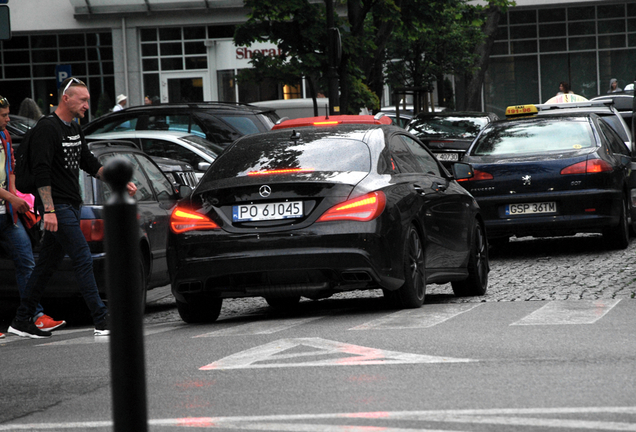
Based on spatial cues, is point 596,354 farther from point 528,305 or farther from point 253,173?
point 253,173

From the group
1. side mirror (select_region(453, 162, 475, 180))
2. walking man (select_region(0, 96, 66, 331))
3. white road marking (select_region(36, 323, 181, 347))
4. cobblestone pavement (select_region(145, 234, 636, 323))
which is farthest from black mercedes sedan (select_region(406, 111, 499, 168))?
walking man (select_region(0, 96, 66, 331))

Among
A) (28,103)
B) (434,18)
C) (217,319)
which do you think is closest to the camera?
(217,319)

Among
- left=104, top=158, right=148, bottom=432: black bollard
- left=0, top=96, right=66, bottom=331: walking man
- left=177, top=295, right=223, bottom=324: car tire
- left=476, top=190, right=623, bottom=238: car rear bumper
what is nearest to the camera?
left=104, top=158, right=148, bottom=432: black bollard

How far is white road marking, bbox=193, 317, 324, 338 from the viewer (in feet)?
24.9

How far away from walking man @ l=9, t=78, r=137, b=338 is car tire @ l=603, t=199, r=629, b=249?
6.81 metres

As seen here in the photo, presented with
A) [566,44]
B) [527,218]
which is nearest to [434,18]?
[527,218]

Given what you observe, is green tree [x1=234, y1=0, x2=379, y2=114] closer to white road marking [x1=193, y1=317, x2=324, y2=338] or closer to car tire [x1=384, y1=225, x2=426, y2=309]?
car tire [x1=384, y1=225, x2=426, y2=309]

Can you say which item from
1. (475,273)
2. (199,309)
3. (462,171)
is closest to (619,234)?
(462,171)

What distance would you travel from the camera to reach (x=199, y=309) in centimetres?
866

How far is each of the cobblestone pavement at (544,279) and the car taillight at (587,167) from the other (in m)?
0.95

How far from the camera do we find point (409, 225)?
27.5 ft

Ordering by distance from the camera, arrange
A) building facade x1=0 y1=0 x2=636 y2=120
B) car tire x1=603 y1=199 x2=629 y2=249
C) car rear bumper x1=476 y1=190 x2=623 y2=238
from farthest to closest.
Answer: building facade x1=0 y1=0 x2=636 y2=120, car tire x1=603 y1=199 x2=629 y2=249, car rear bumper x1=476 y1=190 x2=623 y2=238

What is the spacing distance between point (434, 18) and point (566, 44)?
24.8 m

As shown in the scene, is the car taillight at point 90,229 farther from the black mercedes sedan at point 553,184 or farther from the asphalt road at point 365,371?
the black mercedes sedan at point 553,184
